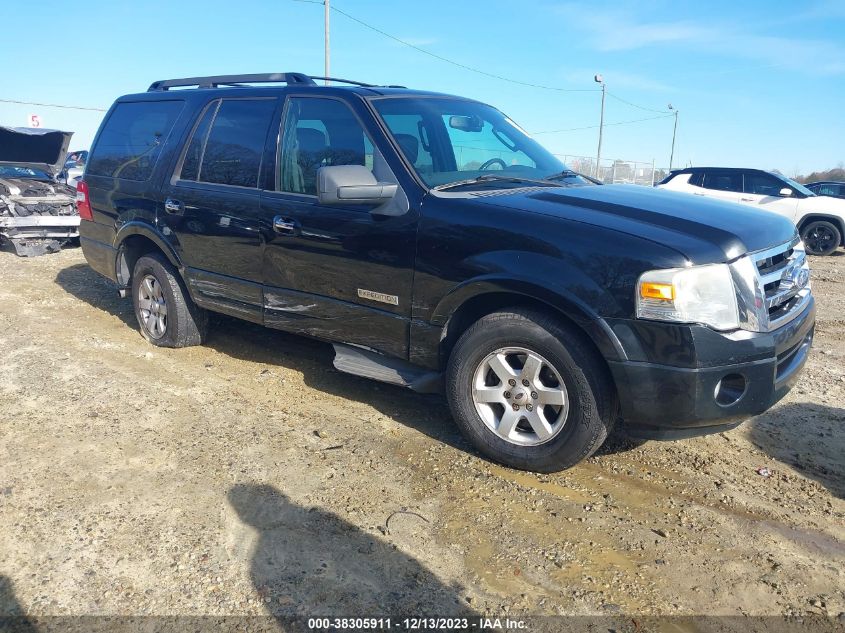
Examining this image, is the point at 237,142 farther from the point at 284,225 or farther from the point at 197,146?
the point at 284,225

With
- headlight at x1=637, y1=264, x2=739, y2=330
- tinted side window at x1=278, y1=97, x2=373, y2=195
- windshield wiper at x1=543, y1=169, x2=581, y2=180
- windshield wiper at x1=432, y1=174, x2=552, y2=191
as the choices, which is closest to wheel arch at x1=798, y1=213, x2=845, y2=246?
windshield wiper at x1=543, y1=169, x2=581, y2=180

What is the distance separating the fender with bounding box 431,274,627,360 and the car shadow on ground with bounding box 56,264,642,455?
3.05 ft

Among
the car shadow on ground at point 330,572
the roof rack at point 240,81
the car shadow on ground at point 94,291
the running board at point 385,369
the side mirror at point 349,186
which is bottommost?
the car shadow on ground at point 330,572

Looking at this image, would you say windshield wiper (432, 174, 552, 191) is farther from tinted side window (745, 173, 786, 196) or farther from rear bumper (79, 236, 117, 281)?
tinted side window (745, 173, 786, 196)

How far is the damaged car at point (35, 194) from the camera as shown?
395 inches

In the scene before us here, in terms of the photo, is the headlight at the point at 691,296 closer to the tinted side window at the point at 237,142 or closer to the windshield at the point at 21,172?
the tinted side window at the point at 237,142

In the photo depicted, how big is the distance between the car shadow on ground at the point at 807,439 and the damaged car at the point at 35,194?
10.4 m

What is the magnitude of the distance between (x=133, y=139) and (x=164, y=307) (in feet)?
4.73

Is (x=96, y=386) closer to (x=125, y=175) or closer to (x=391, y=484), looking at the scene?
(x=125, y=175)

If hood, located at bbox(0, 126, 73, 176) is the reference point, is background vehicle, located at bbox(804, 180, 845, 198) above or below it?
below

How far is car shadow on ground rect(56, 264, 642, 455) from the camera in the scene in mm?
3928

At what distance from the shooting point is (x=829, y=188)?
1469cm

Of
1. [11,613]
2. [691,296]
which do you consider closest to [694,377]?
[691,296]

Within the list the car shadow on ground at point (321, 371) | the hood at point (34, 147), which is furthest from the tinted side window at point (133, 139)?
the hood at point (34, 147)
